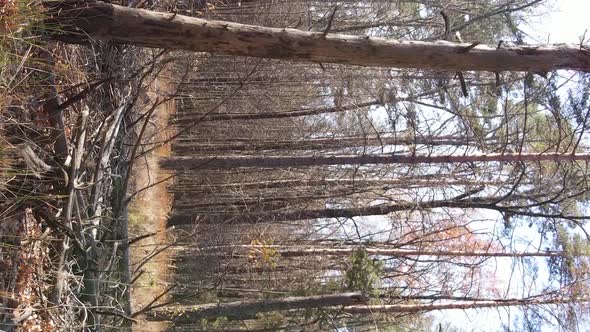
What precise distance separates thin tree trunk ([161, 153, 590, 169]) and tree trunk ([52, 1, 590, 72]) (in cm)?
483

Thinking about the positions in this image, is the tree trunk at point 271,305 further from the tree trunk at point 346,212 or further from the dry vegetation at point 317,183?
the tree trunk at point 346,212

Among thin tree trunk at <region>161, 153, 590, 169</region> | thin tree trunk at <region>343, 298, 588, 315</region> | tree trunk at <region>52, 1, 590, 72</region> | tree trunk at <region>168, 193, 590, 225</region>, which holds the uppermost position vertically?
tree trunk at <region>52, 1, 590, 72</region>

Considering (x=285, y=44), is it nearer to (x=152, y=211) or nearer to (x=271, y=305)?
(x=271, y=305)

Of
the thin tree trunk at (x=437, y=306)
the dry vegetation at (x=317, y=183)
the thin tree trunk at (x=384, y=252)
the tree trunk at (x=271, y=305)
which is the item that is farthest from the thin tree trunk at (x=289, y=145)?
the tree trunk at (x=271, y=305)

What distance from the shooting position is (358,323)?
14484mm

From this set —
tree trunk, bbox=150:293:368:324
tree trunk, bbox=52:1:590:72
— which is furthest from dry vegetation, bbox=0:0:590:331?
tree trunk, bbox=52:1:590:72

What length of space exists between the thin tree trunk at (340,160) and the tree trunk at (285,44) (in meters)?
4.83

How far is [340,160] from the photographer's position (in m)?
11.4

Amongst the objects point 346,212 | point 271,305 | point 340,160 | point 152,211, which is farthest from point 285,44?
point 152,211

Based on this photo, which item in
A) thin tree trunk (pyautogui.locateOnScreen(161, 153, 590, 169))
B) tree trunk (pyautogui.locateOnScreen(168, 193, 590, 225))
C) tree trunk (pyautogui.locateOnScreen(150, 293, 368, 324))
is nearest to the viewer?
tree trunk (pyautogui.locateOnScreen(150, 293, 368, 324))

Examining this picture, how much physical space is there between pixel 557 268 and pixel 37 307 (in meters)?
11.0

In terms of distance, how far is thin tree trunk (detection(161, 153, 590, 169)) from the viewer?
1034 centimetres

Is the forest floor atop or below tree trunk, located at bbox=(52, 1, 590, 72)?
below

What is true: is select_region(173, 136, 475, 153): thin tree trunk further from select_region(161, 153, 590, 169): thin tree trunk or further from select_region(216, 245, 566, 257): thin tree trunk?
select_region(216, 245, 566, 257): thin tree trunk
